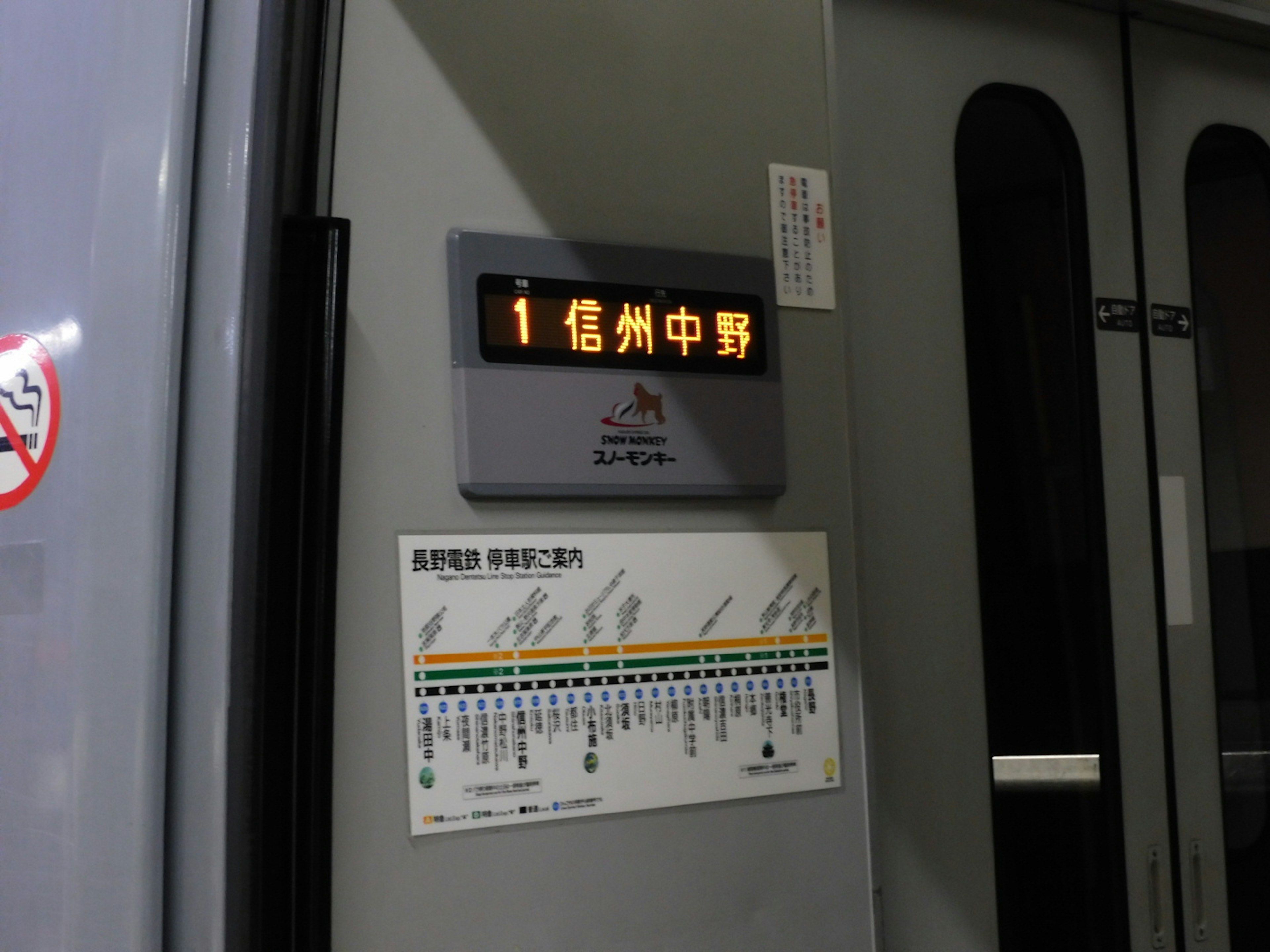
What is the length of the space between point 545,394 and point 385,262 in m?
0.24

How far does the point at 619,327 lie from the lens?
58.7 inches

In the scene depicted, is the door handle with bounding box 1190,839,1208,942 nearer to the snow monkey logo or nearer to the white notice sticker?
the white notice sticker

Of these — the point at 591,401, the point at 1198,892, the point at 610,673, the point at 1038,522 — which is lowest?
the point at 1198,892

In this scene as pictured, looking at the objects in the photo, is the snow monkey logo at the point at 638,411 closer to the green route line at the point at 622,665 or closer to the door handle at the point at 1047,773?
the green route line at the point at 622,665

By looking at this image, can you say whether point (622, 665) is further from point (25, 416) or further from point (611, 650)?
point (25, 416)

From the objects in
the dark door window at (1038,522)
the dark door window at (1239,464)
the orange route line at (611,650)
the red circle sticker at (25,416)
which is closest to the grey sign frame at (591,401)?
the orange route line at (611,650)

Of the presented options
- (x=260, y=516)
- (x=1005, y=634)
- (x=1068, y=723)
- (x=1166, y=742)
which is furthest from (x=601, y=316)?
(x=1166, y=742)

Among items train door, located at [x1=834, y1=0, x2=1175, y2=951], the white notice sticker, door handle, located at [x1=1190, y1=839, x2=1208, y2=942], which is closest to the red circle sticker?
the white notice sticker

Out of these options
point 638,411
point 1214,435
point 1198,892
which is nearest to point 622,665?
point 638,411

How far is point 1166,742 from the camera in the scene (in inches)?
81.4

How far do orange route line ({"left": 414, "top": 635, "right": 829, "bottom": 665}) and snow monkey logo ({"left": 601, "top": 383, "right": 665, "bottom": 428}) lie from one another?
269mm

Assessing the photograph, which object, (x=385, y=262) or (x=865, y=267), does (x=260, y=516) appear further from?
(x=865, y=267)

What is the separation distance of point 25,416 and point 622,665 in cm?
70

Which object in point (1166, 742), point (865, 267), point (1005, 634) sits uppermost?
point (865, 267)
